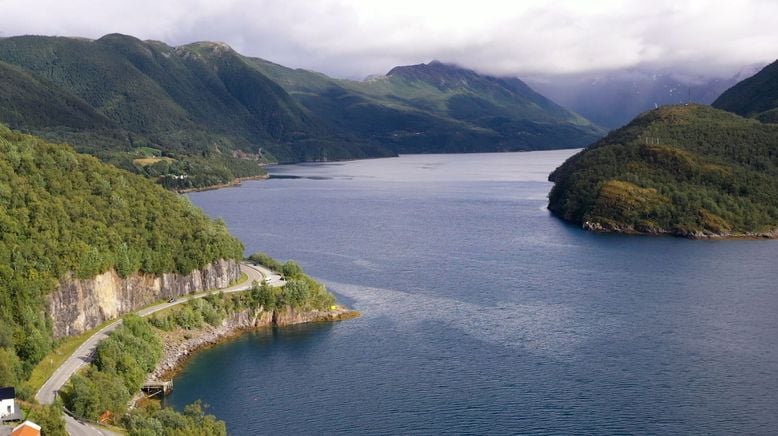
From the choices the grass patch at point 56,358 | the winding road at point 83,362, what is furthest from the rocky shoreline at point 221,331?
the grass patch at point 56,358

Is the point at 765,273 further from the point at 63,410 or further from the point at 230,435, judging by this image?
the point at 63,410

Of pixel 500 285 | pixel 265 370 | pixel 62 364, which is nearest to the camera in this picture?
pixel 62 364

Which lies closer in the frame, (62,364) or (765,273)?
(62,364)

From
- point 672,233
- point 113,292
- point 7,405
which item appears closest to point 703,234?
point 672,233

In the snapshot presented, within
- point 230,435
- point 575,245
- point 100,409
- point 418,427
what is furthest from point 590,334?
A: point 575,245

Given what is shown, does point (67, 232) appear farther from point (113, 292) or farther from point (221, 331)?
point (221, 331)

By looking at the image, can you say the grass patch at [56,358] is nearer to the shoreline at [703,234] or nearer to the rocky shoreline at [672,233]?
the rocky shoreline at [672,233]
